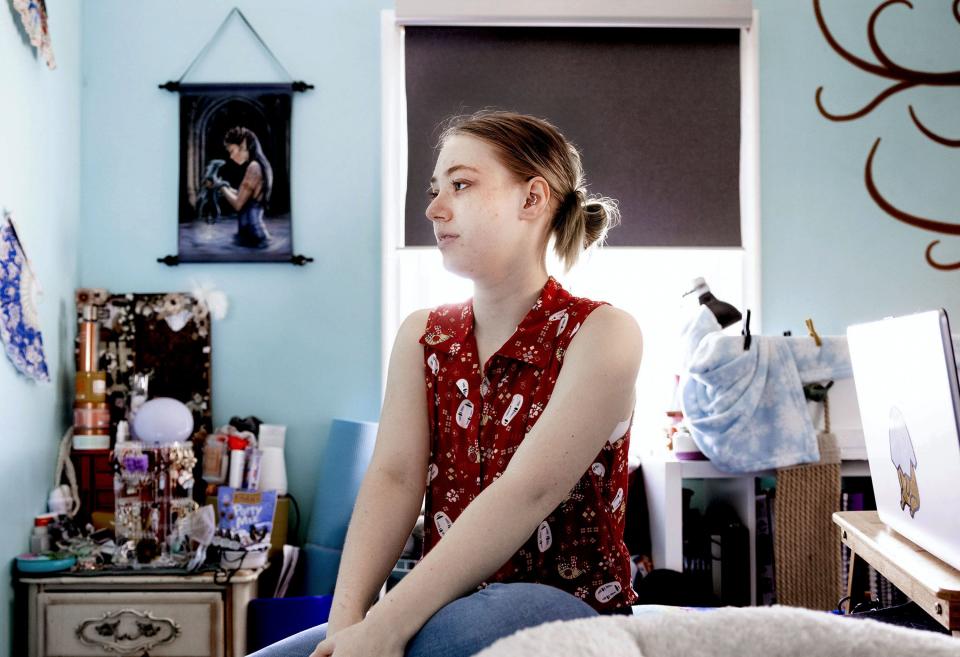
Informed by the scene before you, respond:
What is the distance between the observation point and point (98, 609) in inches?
85.9

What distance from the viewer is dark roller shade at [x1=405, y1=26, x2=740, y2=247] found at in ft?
9.05

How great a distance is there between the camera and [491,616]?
713 millimetres

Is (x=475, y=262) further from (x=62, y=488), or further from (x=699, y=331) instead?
(x=62, y=488)

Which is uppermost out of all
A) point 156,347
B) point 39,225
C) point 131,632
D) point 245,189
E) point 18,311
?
point 245,189

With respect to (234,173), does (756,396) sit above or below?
below

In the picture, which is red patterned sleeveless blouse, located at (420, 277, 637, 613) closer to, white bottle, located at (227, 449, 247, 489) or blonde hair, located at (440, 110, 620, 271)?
blonde hair, located at (440, 110, 620, 271)

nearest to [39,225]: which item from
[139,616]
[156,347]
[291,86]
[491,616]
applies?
[156,347]

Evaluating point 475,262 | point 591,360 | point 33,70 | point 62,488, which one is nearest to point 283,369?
point 62,488

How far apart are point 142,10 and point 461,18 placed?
3.51 ft

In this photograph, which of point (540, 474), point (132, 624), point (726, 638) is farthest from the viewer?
point (132, 624)

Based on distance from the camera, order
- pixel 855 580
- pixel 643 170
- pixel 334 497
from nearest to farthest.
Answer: pixel 855 580, pixel 334 497, pixel 643 170

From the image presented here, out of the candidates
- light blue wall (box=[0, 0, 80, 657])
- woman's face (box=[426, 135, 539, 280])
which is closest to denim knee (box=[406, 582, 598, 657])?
woman's face (box=[426, 135, 539, 280])

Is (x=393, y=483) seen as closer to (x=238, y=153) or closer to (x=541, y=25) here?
(x=238, y=153)

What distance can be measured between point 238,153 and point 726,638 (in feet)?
8.53
